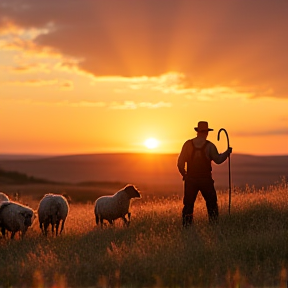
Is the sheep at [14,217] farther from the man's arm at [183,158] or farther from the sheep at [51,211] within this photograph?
the man's arm at [183,158]

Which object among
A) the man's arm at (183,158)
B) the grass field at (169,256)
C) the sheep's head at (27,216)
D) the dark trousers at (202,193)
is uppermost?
the man's arm at (183,158)

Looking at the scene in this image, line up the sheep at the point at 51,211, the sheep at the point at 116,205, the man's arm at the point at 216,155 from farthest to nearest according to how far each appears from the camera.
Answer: the sheep at the point at 116,205
the sheep at the point at 51,211
the man's arm at the point at 216,155

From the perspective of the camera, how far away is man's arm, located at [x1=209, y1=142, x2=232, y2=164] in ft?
47.6

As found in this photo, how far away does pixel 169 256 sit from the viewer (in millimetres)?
11266

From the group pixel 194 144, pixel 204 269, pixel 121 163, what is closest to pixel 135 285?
pixel 204 269

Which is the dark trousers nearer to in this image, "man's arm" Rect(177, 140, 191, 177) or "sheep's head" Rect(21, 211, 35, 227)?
"man's arm" Rect(177, 140, 191, 177)

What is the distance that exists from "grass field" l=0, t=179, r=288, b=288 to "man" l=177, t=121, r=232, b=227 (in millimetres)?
416

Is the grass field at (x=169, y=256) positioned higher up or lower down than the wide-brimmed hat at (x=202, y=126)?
lower down

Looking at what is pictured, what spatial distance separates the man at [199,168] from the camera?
14.8 m

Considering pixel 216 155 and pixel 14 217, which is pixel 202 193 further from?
pixel 14 217

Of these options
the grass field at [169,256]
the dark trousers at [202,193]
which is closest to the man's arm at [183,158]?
the dark trousers at [202,193]

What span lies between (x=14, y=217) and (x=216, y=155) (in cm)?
617

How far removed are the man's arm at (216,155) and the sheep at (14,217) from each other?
18.7ft

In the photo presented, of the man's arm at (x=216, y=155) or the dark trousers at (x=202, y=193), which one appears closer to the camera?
the man's arm at (x=216, y=155)
